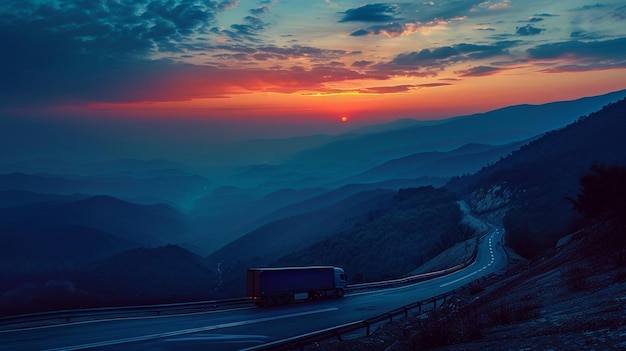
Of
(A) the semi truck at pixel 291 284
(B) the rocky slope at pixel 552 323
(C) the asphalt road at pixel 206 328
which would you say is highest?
(B) the rocky slope at pixel 552 323

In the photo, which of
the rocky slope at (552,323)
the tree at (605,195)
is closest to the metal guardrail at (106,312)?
the rocky slope at (552,323)

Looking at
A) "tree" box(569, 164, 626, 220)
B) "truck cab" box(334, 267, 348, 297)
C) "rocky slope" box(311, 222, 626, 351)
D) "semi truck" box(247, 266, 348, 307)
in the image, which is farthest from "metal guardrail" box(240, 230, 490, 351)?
"tree" box(569, 164, 626, 220)

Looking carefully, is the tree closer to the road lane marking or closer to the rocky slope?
the rocky slope

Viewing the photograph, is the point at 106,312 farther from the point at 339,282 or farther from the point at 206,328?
the point at 339,282

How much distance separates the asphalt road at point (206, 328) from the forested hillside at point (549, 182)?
3563 cm

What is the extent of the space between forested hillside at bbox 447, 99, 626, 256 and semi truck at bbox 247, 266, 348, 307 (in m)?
32.0

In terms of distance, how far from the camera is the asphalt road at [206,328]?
19.7 m

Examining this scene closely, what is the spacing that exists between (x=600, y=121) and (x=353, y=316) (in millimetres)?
122925

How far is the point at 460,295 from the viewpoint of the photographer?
105 feet

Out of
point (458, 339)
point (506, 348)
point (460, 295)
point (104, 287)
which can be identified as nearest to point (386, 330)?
point (458, 339)

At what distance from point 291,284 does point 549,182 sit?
78.2m

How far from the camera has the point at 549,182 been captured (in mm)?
99250

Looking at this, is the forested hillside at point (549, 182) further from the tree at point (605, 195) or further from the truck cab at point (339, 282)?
the truck cab at point (339, 282)

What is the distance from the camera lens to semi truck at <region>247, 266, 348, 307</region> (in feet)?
109
